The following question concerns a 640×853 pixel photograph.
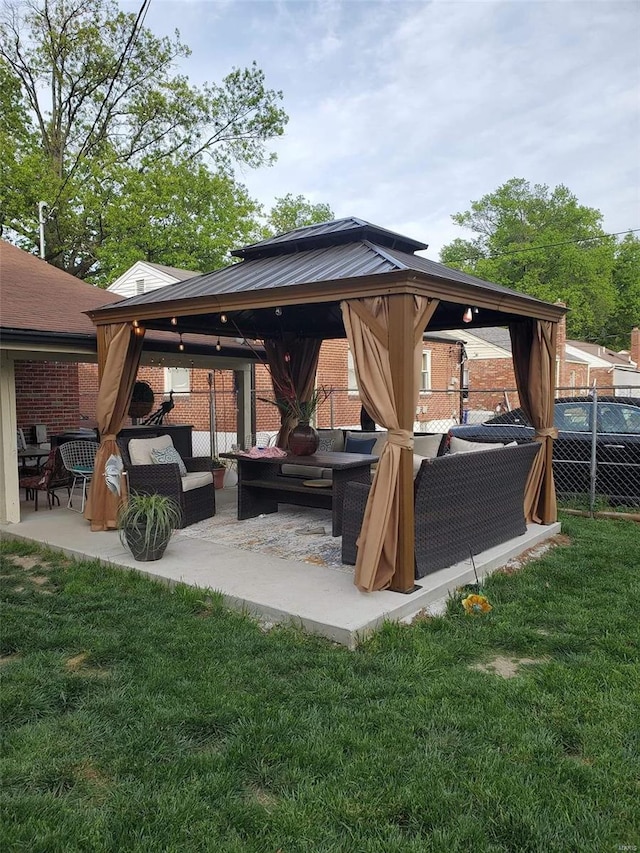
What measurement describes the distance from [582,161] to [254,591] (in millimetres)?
25202

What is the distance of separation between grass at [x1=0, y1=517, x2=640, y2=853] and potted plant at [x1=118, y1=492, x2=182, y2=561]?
837 millimetres

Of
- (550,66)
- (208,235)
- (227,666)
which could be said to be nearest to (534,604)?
(227,666)

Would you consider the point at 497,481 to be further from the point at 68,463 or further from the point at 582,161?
the point at 582,161

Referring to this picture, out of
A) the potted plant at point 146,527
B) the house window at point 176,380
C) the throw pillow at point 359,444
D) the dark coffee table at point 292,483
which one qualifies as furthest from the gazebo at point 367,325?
the house window at point 176,380

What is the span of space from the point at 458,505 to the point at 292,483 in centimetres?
226

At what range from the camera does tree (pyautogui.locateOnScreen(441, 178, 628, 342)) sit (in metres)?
32.3

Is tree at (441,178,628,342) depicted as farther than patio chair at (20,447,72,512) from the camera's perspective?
Yes

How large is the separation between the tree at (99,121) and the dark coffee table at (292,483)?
51.4 ft

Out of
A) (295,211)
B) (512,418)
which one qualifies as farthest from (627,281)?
(512,418)

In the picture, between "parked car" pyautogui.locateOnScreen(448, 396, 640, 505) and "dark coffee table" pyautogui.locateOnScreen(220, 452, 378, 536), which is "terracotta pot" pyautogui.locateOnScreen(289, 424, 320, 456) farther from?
"parked car" pyautogui.locateOnScreen(448, 396, 640, 505)

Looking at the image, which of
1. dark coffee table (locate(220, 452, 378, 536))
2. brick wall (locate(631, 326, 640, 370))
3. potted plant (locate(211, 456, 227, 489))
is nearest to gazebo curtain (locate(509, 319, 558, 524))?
dark coffee table (locate(220, 452, 378, 536))

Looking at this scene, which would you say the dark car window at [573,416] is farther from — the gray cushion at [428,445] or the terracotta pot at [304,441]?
the terracotta pot at [304,441]

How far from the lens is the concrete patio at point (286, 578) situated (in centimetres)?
406

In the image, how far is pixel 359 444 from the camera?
27.2 ft
